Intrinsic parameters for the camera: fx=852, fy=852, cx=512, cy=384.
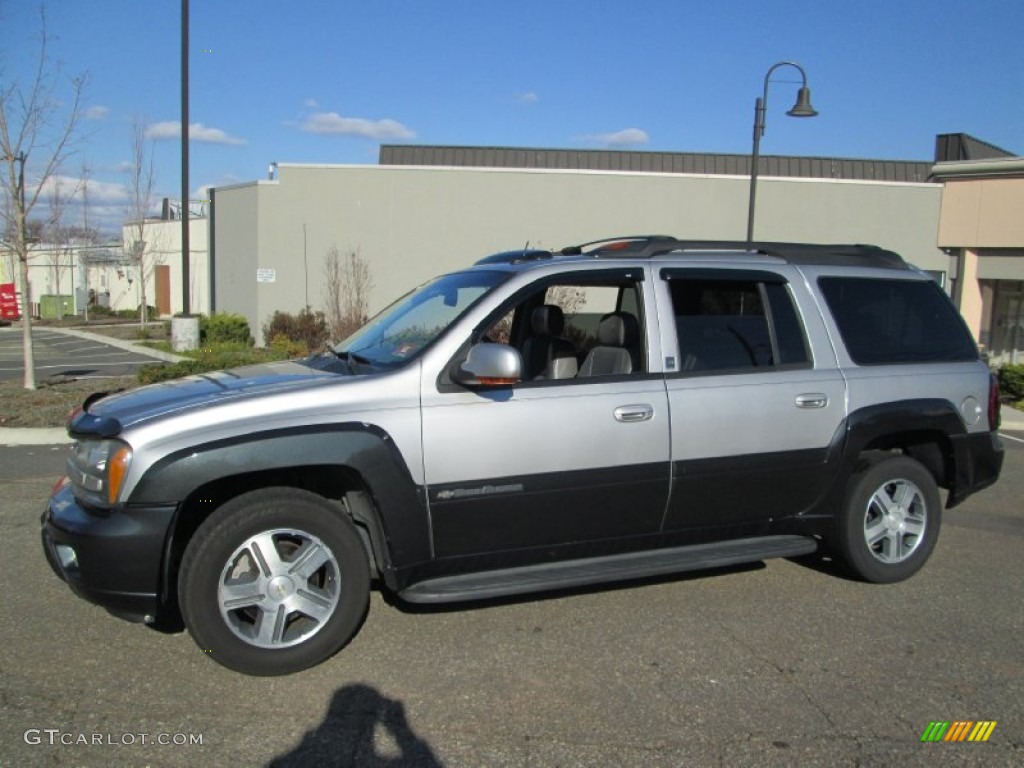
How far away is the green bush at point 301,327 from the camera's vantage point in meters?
20.7

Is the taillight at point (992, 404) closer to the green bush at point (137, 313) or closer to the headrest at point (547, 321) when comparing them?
the headrest at point (547, 321)

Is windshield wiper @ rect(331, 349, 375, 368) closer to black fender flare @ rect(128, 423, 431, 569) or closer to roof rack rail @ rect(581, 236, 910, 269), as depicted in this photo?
black fender flare @ rect(128, 423, 431, 569)

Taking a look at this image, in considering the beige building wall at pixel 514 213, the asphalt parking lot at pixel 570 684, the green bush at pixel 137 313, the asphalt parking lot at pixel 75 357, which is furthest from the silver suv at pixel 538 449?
the green bush at pixel 137 313

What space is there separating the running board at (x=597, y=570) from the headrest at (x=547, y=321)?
1372 millimetres

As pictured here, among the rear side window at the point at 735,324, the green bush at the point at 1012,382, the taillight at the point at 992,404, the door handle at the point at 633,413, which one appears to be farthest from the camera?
the green bush at the point at 1012,382

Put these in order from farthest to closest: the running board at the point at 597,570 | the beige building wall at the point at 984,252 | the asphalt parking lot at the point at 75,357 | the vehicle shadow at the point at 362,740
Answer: the beige building wall at the point at 984,252
the asphalt parking lot at the point at 75,357
the running board at the point at 597,570
the vehicle shadow at the point at 362,740

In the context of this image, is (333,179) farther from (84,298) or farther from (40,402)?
(84,298)

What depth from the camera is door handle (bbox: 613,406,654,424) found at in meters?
4.22

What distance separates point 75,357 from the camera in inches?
802

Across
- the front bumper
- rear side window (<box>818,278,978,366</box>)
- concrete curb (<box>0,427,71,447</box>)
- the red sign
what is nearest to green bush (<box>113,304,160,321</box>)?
the red sign

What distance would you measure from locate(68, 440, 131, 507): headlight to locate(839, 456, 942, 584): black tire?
12.4 ft

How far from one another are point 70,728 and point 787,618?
3.42 meters

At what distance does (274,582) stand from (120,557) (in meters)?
0.64

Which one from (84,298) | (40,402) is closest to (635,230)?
(40,402)
